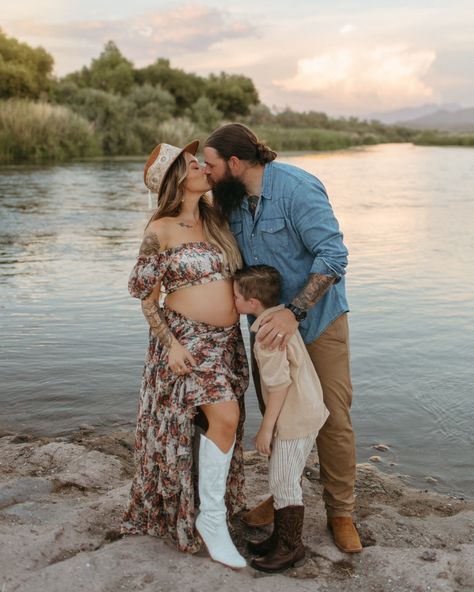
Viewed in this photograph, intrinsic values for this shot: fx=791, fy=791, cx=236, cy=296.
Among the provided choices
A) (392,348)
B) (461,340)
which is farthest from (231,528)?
(461,340)

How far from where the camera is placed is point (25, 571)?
3.33m

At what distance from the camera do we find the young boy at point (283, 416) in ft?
11.7

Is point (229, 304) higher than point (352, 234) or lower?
higher

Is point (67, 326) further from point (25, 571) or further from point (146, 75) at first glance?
point (146, 75)

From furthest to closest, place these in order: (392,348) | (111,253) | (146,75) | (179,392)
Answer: (146,75) → (111,253) → (392,348) → (179,392)

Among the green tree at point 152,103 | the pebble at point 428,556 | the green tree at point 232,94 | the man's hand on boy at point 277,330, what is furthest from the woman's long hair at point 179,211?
the green tree at point 232,94

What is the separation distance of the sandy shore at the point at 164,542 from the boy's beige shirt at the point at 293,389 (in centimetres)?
63

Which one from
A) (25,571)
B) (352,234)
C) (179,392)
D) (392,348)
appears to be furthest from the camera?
(352,234)

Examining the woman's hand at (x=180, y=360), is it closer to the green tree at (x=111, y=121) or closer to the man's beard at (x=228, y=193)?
the man's beard at (x=228, y=193)

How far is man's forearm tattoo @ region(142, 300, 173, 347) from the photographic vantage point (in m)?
3.66

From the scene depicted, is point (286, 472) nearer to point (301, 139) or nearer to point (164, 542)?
point (164, 542)

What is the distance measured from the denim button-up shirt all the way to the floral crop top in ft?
0.69

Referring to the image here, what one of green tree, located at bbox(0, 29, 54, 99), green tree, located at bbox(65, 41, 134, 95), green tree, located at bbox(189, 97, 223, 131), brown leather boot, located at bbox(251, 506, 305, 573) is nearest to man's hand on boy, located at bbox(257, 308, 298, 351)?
brown leather boot, located at bbox(251, 506, 305, 573)

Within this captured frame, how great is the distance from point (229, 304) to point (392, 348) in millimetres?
4329
